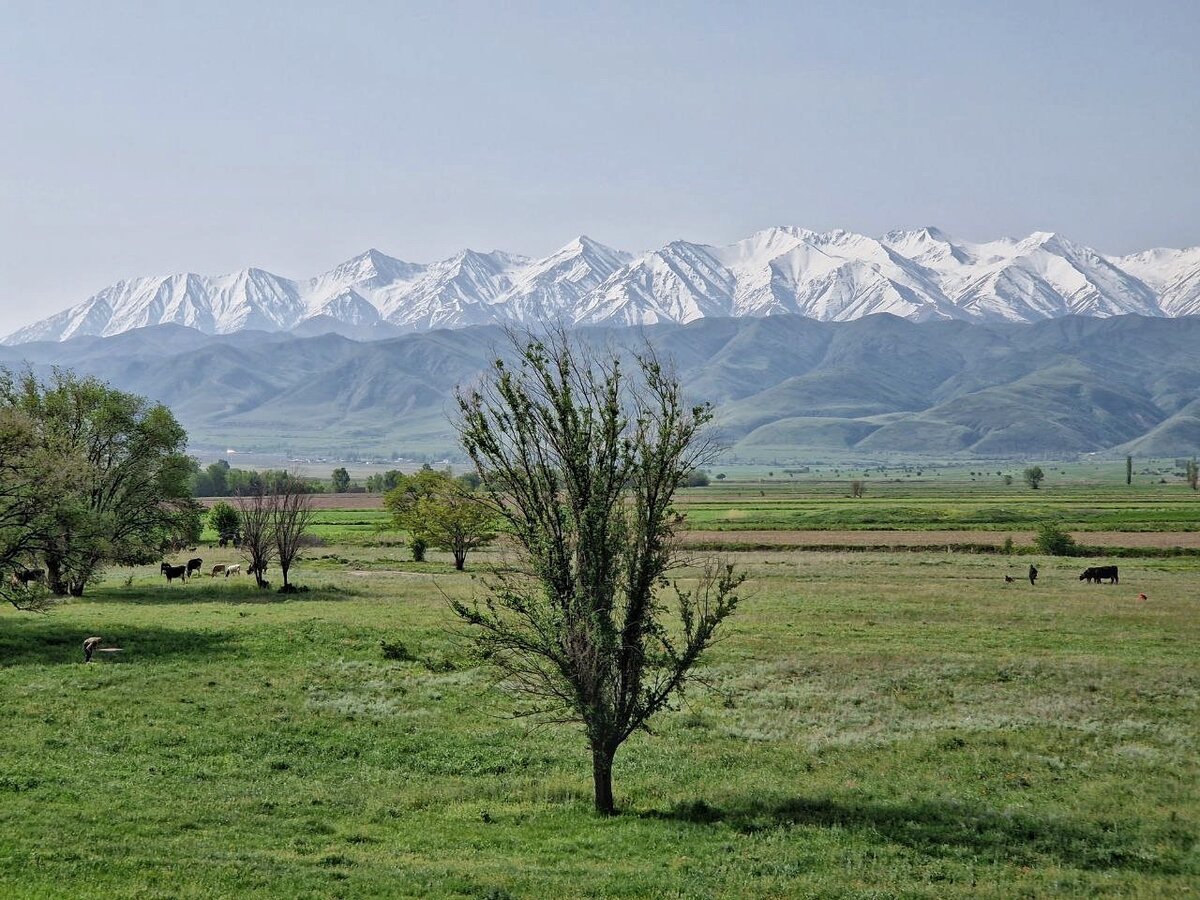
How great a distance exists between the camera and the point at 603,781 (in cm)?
2205

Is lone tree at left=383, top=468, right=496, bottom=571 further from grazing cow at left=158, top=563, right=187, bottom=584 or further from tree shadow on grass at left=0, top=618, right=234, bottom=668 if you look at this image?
tree shadow on grass at left=0, top=618, right=234, bottom=668

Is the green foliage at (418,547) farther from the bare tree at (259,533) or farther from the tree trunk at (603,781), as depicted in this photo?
the tree trunk at (603,781)

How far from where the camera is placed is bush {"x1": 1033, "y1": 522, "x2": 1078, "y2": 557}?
9419cm

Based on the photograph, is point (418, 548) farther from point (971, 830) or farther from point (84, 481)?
point (971, 830)

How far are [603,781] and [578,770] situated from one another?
3.91 metres

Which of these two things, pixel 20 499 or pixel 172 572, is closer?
pixel 20 499

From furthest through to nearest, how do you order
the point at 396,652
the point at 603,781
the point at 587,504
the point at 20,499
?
1. the point at 396,652
2. the point at 20,499
3. the point at 603,781
4. the point at 587,504

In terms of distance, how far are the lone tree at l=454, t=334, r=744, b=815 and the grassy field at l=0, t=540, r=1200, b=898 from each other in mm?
3520

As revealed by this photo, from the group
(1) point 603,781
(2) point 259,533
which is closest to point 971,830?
(1) point 603,781

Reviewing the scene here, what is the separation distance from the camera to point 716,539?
111375mm

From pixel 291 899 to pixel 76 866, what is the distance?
3840mm

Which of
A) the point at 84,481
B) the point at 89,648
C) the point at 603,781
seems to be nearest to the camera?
the point at 603,781

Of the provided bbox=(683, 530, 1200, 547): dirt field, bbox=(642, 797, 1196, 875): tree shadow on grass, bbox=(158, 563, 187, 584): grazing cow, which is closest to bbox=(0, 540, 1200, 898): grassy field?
bbox=(642, 797, 1196, 875): tree shadow on grass

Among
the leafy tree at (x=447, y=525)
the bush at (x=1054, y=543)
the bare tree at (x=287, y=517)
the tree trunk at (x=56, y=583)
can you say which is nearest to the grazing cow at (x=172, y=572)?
the bare tree at (x=287, y=517)
